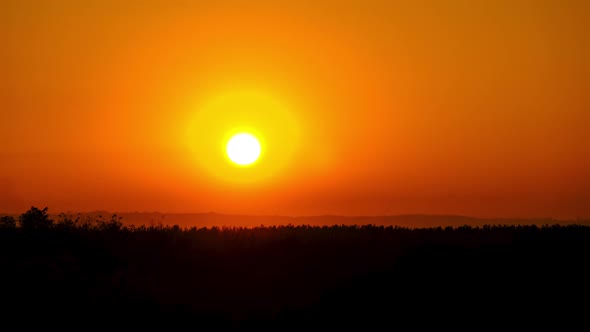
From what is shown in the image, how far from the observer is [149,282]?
19625 millimetres

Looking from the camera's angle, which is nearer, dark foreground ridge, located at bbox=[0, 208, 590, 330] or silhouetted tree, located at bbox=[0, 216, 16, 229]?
dark foreground ridge, located at bbox=[0, 208, 590, 330]

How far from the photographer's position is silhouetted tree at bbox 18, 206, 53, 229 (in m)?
27.4

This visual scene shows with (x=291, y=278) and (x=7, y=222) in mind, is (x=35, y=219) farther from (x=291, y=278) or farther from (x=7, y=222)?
(x=291, y=278)

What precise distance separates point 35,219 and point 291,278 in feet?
41.5

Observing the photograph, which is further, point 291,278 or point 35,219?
point 35,219

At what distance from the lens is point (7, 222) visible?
27.8 m

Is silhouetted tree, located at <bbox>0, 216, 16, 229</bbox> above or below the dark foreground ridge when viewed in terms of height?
above

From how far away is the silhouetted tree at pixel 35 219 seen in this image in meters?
27.4

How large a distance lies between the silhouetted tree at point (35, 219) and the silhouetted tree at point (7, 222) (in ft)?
1.00

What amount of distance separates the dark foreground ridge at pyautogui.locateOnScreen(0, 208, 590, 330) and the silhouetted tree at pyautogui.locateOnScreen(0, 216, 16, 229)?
4.85ft

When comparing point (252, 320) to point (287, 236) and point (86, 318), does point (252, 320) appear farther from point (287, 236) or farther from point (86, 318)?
point (287, 236)

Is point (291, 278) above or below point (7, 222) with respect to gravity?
below

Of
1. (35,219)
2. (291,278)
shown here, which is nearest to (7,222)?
(35,219)

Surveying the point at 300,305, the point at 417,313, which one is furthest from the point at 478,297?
the point at 300,305
